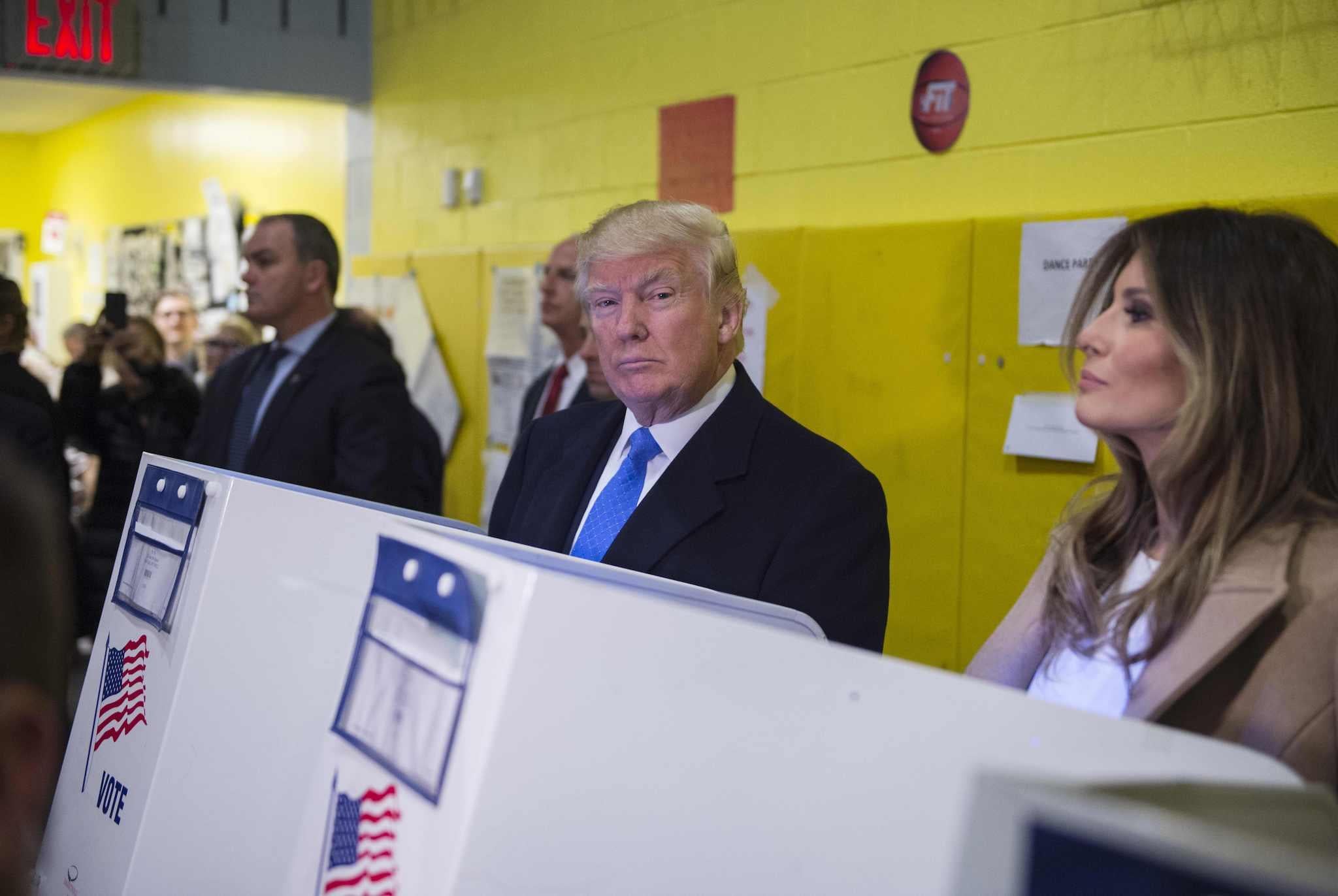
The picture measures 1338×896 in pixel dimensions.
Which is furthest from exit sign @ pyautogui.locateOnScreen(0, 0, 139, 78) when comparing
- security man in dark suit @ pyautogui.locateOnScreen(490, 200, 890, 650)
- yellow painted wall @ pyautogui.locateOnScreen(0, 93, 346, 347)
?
security man in dark suit @ pyautogui.locateOnScreen(490, 200, 890, 650)

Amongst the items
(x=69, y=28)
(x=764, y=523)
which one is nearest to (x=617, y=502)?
(x=764, y=523)

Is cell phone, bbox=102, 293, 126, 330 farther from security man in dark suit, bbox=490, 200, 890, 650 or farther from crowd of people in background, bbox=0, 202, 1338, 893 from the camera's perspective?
security man in dark suit, bbox=490, 200, 890, 650

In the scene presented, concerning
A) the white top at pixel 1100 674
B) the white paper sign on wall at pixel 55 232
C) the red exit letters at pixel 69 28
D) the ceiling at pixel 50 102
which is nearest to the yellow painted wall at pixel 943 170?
the white top at pixel 1100 674

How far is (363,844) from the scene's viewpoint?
2.91ft

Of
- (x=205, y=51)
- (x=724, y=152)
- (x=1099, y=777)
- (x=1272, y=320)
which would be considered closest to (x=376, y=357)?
(x=724, y=152)

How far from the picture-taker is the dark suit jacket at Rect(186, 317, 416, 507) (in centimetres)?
284

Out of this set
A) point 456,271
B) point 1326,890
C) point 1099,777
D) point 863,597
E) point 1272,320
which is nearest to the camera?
point 1326,890

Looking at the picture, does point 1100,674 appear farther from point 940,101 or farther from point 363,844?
point 940,101

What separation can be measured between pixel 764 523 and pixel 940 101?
75.0 inches

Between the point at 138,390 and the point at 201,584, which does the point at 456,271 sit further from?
the point at 201,584

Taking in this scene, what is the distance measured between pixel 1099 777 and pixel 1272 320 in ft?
2.08

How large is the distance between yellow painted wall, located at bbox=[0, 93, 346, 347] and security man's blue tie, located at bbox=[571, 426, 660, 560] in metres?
4.71

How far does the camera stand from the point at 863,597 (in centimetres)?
153

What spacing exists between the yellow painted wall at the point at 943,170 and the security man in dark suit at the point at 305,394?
3.95 ft
